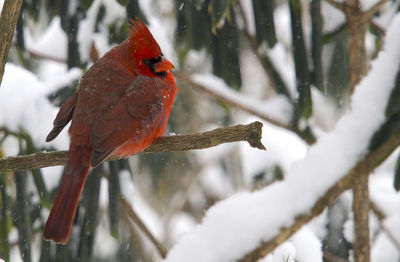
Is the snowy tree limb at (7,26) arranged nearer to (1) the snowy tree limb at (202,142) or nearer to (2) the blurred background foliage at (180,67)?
(1) the snowy tree limb at (202,142)

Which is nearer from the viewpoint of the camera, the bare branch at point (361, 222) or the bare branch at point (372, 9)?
the bare branch at point (361, 222)

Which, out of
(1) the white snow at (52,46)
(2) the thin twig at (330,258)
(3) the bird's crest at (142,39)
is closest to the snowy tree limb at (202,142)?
(3) the bird's crest at (142,39)

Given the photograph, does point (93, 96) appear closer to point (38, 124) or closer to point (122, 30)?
point (38, 124)

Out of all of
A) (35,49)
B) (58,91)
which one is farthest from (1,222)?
(35,49)

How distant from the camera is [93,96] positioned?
109 inches

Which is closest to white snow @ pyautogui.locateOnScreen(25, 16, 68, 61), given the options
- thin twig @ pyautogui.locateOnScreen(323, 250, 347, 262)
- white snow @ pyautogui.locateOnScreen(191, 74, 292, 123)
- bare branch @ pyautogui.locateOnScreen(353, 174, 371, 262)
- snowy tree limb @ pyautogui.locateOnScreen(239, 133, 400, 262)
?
white snow @ pyautogui.locateOnScreen(191, 74, 292, 123)

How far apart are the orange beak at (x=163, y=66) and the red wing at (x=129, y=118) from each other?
0.06 metres

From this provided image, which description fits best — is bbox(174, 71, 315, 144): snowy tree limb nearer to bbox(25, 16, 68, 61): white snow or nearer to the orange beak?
the orange beak

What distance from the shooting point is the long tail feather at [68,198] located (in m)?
2.46

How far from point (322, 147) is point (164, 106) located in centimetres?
80

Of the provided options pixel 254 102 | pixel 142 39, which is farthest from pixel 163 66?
pixel 254 102

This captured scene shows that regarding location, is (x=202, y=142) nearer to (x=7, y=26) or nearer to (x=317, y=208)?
(x=317, y=208)

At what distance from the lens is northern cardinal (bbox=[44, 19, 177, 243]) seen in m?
2.54

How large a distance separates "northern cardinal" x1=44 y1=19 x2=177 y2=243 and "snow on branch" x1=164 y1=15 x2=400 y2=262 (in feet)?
1.61
